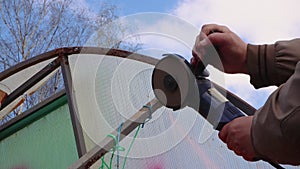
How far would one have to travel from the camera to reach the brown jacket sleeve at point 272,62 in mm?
829

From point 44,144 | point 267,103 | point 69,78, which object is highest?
point 69,78

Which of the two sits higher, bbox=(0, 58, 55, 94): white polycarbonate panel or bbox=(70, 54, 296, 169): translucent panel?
bbox=(0, 58, 55, 94): white polycarbonate panel

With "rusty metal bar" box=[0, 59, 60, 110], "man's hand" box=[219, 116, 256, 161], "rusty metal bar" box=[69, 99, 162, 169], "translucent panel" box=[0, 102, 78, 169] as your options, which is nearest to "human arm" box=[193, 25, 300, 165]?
"man's hand" box=[219, 116, 256, 161]

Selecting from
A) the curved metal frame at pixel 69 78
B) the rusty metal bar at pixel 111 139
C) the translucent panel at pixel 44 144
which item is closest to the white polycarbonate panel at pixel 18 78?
the curved metal frame at pixel 69 78

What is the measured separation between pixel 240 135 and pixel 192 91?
0.12 m

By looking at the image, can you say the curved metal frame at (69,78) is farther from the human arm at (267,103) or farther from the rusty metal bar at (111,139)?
the human arm at (267,103)

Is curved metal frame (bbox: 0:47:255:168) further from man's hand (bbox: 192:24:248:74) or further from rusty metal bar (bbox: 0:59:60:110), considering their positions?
man's hand (bbox: 192:24:248:74)

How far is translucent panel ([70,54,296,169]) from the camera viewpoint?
4.35ft

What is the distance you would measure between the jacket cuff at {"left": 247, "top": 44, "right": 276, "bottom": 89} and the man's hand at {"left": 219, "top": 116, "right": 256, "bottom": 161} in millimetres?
164

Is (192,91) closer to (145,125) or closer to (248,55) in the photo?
(248,55)

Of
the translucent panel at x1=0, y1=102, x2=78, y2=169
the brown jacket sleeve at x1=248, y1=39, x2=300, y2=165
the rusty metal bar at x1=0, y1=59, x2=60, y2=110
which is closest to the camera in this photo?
the brown jacket sleeve at x1=248, y1=39, x2=300, y2=165

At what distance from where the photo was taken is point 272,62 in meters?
0.85

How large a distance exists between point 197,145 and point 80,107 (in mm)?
539

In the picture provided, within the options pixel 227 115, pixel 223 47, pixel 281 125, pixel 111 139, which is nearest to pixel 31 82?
pixel 111 139
